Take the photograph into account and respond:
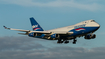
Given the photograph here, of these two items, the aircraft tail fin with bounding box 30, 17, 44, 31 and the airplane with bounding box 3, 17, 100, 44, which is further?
the aircraft tail fin with bounding box 30, 17, 44, 31

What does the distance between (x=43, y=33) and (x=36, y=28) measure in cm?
1214

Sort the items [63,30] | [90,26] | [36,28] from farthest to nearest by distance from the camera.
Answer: [36,28], [63,30], [90,26]

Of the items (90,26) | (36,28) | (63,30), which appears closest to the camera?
(90,26)

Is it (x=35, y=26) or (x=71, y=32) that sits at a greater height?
(x=35, y=26)

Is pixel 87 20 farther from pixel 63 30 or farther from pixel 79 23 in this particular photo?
pixel 63 30

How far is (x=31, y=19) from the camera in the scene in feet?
287

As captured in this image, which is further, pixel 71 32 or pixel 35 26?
pixel 35 26

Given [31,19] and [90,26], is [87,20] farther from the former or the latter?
[31,19]

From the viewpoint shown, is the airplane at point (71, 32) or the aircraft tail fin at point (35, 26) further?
the aircraft tail fin at point (35, 26)

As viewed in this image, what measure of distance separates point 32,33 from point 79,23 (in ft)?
53.3

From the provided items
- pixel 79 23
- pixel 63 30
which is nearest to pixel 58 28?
pixel 63 30

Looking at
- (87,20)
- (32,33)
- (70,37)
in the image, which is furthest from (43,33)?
(87,20)

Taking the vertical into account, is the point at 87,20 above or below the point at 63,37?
above

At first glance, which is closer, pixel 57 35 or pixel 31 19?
pixel 57 35
